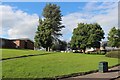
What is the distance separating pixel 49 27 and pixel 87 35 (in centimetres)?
1202

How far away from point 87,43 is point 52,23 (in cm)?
1104

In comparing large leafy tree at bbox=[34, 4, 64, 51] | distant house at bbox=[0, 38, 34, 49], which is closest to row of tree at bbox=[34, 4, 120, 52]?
large leafy tree at bbox=[34, 4, 64, 51]

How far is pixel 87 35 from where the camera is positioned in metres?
74.2

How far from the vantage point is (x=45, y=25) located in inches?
2672

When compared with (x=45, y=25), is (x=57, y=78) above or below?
below

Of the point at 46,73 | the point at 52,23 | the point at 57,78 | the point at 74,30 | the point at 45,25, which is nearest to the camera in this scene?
the point at 57,78

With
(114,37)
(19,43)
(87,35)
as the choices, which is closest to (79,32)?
(87,35)

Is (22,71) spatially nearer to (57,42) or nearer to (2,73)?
(2,73)

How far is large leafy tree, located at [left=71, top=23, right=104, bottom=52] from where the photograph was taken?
72000mm

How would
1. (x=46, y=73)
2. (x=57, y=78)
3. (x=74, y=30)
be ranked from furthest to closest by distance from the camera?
(x=74, y=30) < (x=46, y=73) < (x=57, y=78)

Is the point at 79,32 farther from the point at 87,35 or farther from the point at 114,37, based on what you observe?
the point at 114,37

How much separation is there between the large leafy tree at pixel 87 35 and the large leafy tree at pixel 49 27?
4.96 meters

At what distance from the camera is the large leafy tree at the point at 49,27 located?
64125 mm

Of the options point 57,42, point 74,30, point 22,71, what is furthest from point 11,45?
point 22,71
